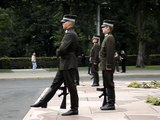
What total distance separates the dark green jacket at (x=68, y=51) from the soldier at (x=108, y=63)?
37.9 inches

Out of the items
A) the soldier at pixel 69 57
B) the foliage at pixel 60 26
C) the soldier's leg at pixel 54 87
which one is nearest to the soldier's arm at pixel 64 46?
the soldier at pixel 69 57

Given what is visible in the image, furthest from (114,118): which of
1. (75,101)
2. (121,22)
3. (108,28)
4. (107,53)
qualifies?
(121,22)

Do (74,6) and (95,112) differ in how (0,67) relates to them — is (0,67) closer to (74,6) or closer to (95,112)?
(74,6)

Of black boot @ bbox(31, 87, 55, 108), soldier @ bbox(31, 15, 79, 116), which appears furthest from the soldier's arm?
black boot @ bbox(31, 87, 55, 108)

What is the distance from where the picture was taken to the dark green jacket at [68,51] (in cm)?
1003

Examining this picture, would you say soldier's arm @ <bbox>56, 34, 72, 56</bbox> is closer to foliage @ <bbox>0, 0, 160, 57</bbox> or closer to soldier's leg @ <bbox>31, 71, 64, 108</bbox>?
soldier's leg @ <bbox>31, 71, 64, 108</bbox>

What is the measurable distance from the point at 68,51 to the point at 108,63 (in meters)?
1.18

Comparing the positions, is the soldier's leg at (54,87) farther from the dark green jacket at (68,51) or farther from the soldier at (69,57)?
the dark green jacket at (68,51)

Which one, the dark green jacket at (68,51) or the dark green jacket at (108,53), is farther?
the dark green jacket at (108,53)

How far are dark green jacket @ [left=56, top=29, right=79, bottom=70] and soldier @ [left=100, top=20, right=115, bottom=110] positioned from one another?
3.16ft

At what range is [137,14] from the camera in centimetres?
3966

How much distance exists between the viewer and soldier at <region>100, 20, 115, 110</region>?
1082 cm

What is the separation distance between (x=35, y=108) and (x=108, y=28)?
2619mm

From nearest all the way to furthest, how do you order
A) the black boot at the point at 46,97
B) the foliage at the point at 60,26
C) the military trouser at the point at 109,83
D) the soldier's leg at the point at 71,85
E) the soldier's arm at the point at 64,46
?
1. the soldier's arm at the point at 64,46
2. the soldier's leg at the point at 71,85
3. the black boot at the point at 46,97
4. the military trouser at the point at 109,83
5. the foliage at the point at 60,26
